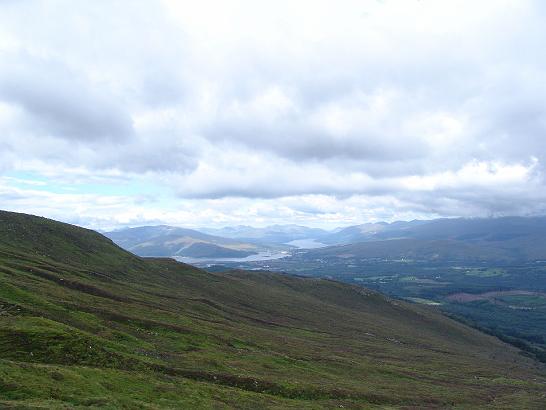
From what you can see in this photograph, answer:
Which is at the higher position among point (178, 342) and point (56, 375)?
point (56, 375)

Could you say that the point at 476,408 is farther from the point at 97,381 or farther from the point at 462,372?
the point at 97,381

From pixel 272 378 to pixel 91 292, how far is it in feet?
188

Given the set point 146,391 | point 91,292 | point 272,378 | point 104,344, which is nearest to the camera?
point 146,391

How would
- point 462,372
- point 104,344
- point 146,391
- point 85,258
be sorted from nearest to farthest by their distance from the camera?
1. point 146,391
2. point 104,344
3. point 462,372
4. point 85,258

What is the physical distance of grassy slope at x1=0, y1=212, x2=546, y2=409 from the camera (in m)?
47.1

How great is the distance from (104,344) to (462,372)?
104 metres

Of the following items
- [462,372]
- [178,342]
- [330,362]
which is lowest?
[462,372]

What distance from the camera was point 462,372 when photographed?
405 feet

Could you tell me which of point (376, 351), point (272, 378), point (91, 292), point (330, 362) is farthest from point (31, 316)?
point (376, 351)

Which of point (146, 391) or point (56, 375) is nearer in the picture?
point (56, 375)

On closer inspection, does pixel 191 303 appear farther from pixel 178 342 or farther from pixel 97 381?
pixel 97 381

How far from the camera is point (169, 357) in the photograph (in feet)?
220

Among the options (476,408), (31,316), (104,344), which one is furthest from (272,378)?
(476,408)

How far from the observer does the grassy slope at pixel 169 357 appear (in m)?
47.1
